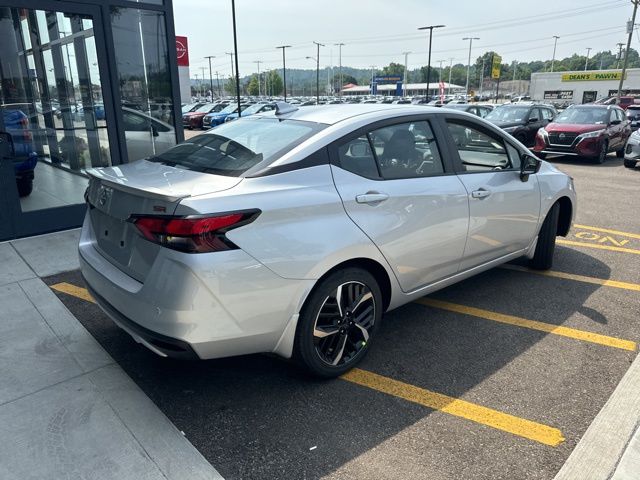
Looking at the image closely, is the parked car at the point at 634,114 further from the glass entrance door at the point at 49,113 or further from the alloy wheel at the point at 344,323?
the alloy wheel at the point at 344,323

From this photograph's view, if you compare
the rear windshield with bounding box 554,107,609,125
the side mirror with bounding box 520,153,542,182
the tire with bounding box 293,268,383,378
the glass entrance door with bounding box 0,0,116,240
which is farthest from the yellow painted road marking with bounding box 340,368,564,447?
the rear windshield with bounding box 554,107,609,125

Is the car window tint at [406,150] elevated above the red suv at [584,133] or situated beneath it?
elevated above

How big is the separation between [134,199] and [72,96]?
5.09 meters

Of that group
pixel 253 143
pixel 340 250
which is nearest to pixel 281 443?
pixel 340 250

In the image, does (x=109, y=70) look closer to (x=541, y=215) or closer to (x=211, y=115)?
(x=541, y=215)

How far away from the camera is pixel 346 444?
2.54 meters

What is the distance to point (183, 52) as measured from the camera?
10.2 m

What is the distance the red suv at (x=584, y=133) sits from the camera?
44.7 ft

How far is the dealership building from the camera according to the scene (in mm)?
65500

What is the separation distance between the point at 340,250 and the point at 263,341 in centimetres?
67

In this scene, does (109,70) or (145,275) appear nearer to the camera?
(145,275)

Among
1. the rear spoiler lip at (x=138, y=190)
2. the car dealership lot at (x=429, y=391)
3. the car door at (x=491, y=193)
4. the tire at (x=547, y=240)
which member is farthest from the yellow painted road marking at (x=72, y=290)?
the tire at (x=547, y=240)

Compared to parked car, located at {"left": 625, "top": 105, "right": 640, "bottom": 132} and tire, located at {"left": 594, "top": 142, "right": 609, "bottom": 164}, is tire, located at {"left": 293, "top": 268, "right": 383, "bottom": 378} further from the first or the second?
parked car, located at {"left": 625, "top": 105, "right": 640, "bottom": 132}

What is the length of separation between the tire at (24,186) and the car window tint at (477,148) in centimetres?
511
